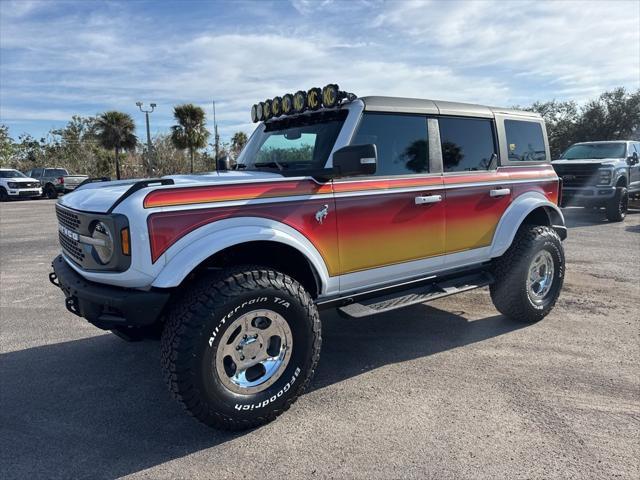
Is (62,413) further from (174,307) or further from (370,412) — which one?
(370,412)

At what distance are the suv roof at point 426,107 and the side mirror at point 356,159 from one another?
669 millimetres

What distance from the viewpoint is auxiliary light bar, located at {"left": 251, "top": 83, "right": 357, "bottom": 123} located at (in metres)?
3.53

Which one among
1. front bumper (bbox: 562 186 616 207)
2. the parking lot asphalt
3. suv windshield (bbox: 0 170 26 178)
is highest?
suv windshield (bbox: 0 170 26 178)

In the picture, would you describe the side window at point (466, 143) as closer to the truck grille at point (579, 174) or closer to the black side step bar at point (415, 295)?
the black side step bar at point (415, 295)

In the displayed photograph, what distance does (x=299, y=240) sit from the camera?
3150 millimetres

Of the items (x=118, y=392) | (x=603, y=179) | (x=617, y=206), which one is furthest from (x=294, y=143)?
(x=617, y=206)

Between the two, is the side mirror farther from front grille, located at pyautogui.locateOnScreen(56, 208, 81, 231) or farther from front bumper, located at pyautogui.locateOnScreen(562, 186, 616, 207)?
front bumper, located at pyautogui.locateOnScreen(562, 186, 616, 207)

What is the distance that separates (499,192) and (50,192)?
27.6 metres

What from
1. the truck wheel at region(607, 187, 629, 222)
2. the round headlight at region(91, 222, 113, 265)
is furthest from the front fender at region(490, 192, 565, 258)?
the truck wheel at region(607, 187, 629, 222)

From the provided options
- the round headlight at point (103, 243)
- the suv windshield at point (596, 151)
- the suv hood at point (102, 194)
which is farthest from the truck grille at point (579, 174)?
the round headlight at point (103, 243)

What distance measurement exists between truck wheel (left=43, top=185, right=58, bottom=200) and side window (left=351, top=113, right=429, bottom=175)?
27043 millimetres

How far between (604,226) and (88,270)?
11837 millimetres

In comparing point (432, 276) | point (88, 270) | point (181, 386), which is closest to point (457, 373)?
point (432, 276)

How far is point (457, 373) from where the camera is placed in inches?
144
